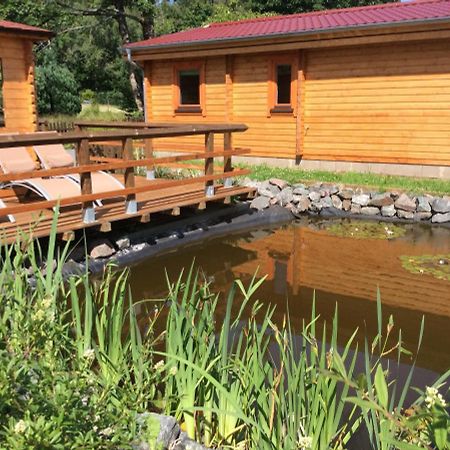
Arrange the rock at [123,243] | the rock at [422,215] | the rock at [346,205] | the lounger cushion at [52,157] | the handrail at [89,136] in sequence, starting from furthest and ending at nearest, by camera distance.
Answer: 1. the rock at [346,205]
2. the rock at [422,215]
3. the lounger cushion at [52,157]
4. the rock at [123,243]
5. the handrail at [89,136]

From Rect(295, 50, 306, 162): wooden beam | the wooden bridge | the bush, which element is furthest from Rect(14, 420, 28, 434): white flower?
the bush

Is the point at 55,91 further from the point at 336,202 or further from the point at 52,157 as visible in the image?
the point at 336,202

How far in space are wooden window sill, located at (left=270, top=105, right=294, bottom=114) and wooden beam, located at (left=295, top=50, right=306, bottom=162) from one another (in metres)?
0.28

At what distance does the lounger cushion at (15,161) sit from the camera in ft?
26.7

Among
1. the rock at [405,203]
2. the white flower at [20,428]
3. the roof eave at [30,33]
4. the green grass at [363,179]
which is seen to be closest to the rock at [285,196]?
the green grass at [363,179]

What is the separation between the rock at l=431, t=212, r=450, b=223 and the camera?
962cm

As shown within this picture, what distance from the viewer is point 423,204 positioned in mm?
9906

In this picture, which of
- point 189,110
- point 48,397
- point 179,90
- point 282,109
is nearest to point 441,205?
point 282,109

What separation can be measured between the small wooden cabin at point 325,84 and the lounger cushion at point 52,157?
5.67m

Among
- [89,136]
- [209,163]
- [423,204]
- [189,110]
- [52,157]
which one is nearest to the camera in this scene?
[89,136]

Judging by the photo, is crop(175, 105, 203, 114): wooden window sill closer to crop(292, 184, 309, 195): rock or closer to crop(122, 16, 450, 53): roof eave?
crop(122, 16, 450, 53): roof eave

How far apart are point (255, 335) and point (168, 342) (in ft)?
1.43

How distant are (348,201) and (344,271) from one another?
334cm

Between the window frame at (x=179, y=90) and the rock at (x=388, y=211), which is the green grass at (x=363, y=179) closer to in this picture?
the rock at (x=388, y=211)
